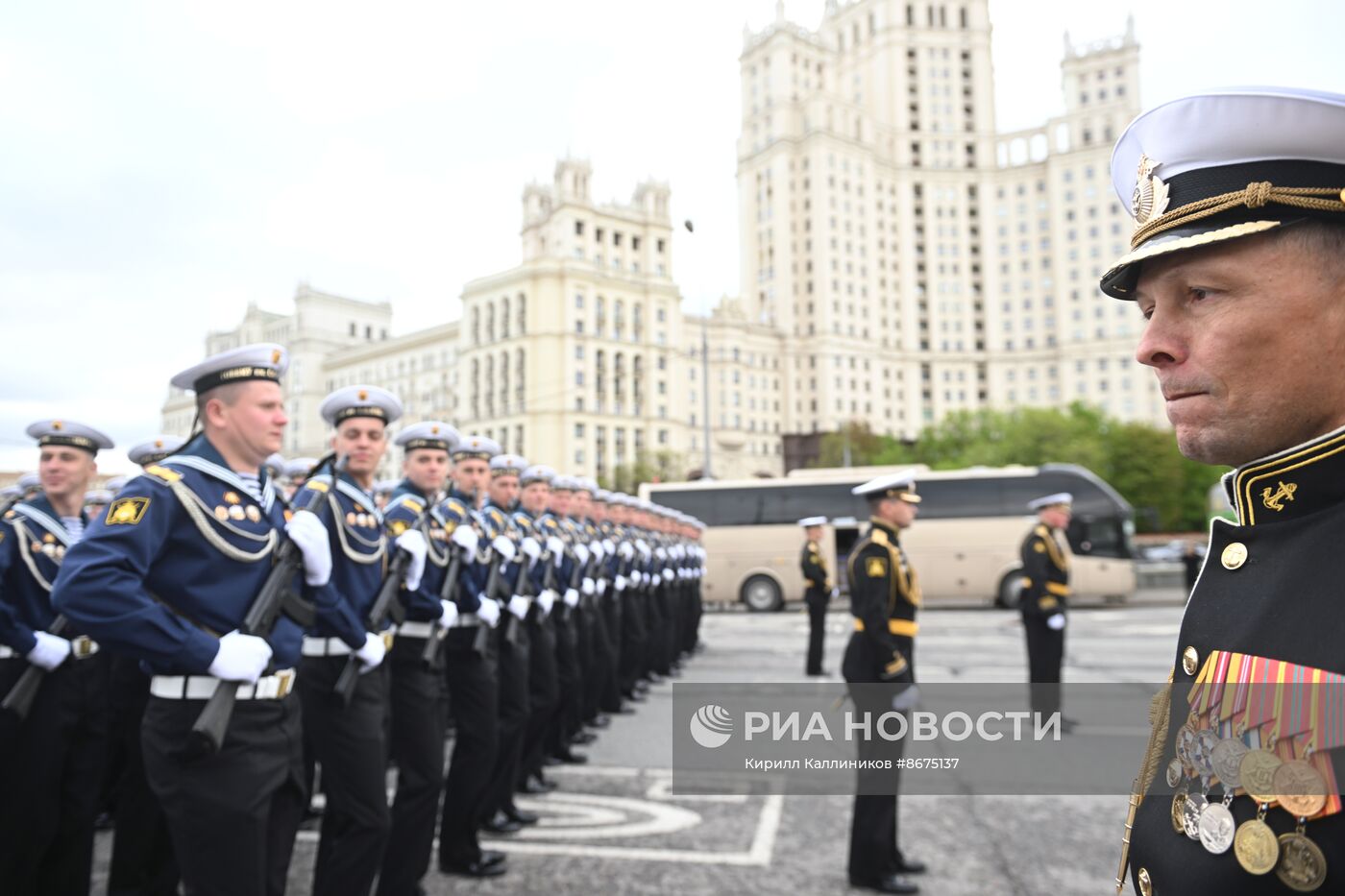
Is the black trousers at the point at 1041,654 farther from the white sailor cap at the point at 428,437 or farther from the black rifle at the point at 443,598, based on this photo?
the white sailor cap at the point at 428,437

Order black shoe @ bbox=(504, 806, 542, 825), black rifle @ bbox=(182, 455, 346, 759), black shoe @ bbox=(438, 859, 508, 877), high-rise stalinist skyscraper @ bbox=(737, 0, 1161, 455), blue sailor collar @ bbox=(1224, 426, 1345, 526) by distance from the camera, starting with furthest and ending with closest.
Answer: high-rise stalinist skyscraper @ bbox=(737, 0, 1161, 455) < black shoe @ bbox=(504, 806, 542, 825) < black shoe @ bbox=(438, 859, 508, 877) < black rifle @ bbox=(182, 455, 346, 759) < blue sailor collar @ bbox=(1224, 426, 1345, 526)

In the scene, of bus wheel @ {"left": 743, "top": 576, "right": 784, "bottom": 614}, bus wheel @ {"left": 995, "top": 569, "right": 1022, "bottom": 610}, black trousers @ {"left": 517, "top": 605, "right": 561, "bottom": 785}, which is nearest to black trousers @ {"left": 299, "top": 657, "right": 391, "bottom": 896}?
black trousers @ {"left": 517, "top": 605, "right": 561, "bottom": 785}

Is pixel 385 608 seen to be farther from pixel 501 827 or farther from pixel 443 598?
pixel 501 827

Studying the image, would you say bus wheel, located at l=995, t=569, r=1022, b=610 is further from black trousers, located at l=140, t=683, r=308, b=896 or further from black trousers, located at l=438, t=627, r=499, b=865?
black trousers, located at l=140, t=683, r=308, b=896

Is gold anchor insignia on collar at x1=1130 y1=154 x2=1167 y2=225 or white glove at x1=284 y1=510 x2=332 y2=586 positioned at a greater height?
gold anchor insignia on collar at x1=1130 y1=154 x2=1167 y2=225

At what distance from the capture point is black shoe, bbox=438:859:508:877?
487 centimetres

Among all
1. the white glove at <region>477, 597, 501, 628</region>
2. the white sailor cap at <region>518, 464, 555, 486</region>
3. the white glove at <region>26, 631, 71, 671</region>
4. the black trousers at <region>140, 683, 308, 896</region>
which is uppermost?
the white sailor cap at <region>518, 464, 555, 486</region>

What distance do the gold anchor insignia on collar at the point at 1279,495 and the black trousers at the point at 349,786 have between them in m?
3.60

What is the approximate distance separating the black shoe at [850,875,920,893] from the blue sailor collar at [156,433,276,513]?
3467 millimetres

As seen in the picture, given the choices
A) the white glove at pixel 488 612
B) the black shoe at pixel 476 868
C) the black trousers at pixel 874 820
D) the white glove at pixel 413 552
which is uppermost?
the white glove at pixel 413 552

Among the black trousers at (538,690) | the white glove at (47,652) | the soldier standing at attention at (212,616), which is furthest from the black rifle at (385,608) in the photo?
the black trousers at (538,690)

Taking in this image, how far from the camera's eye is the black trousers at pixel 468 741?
4980 mm

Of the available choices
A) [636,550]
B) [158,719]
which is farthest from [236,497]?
[636,550]

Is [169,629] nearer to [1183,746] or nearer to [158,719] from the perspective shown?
[158,719]
